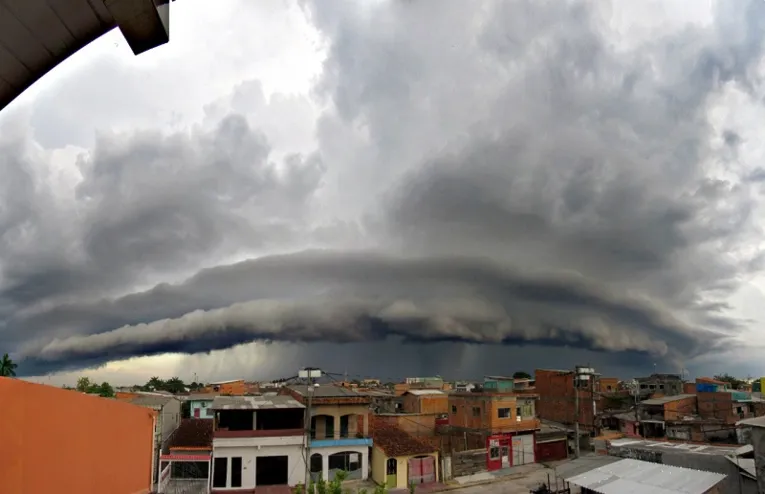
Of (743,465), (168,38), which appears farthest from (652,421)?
(168,38)

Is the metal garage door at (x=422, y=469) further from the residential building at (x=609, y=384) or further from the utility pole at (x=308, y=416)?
the residential building at (x=609, y=384)

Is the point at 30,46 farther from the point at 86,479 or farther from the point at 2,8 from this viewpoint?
the point at 86,479

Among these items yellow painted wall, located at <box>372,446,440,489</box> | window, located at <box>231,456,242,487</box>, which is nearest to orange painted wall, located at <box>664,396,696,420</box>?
yellow painted wall, located at <box>372,446,440,489</box>

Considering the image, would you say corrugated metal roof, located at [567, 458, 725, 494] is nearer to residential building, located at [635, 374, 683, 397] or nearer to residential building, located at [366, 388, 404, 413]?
residential building, located at [366, 388, 404, 413]

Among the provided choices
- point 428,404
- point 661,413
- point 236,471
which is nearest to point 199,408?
point 236,471

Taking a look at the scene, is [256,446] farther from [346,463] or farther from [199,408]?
[199,408]
